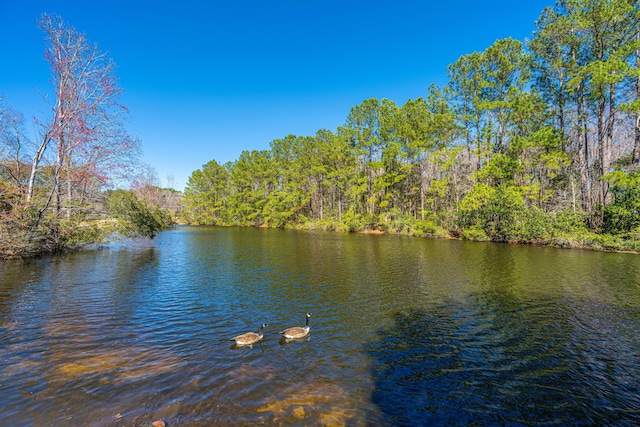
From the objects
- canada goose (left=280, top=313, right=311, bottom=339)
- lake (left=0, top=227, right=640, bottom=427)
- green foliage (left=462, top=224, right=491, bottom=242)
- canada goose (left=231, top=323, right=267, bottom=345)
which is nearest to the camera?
lake (left=0, top=227, right=640, bottom=427)

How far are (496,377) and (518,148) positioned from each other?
4211cm

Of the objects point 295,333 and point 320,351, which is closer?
point 320,351

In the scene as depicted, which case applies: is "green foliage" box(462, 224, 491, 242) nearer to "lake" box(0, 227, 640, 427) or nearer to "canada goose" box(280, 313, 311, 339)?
"lake" box(0, 227, 640, 427)

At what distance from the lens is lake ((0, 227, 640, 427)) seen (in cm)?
582

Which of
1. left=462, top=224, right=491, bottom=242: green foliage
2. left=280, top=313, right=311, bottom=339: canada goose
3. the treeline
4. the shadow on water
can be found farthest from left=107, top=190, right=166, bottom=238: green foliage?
left=462, top=224, right=491, bottom=242: green foliage

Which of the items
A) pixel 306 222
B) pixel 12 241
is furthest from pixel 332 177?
pixel 12 241

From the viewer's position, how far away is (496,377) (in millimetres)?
7266

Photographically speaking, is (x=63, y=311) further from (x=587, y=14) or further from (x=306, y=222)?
(x=306, y=222)

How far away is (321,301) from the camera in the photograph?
43.7 ft

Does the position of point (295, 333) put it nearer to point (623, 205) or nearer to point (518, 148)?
point (623, 205)

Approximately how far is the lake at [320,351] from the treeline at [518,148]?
22.1 metres

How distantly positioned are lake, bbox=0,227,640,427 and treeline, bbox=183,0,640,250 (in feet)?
72.4

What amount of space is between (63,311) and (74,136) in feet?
35.1

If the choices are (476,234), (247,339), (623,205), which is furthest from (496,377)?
(476,234)
